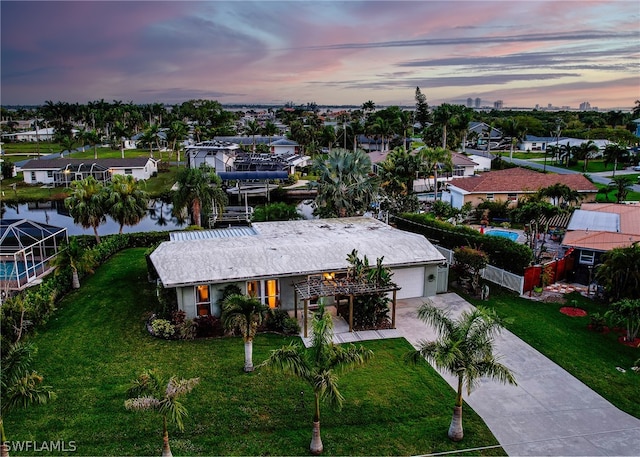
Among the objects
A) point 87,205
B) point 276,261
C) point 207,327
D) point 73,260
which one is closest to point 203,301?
point 207,327

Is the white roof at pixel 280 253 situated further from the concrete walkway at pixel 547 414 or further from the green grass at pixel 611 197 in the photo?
the green grass at pixel 611 197

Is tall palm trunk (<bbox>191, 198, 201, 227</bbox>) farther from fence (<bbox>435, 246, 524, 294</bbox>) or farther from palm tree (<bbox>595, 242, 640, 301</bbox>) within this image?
palm tree (<bbox>595, 242, 640, 301</bbox>)

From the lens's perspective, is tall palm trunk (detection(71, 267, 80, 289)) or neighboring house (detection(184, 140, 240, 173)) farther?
neighboring house (detection(184, 140, 240, 173))

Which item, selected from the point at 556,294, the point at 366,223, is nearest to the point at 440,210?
the point at 366,223

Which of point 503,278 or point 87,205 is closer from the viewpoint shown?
point 503,278

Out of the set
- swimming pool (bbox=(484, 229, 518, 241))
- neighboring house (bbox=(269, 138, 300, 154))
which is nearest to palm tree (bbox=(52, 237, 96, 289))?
swimming pool (bbox=(484, 229, 518, 241))

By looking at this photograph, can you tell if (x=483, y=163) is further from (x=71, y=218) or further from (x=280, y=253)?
(x=280, y=253)

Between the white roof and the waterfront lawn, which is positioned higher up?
the white roof
